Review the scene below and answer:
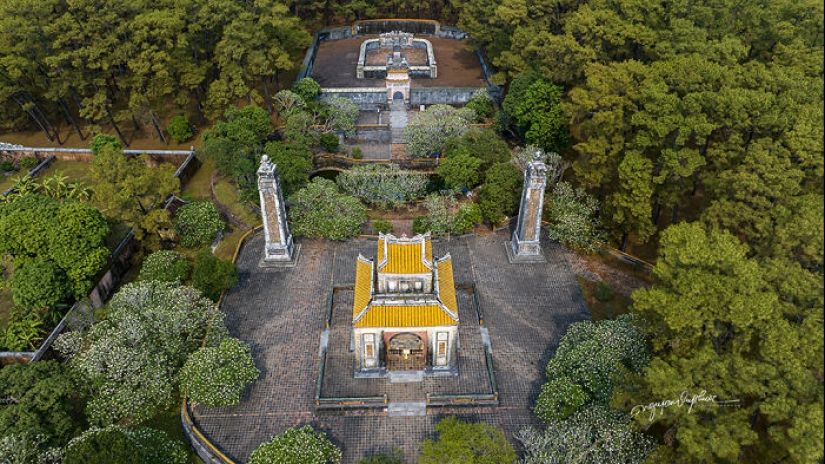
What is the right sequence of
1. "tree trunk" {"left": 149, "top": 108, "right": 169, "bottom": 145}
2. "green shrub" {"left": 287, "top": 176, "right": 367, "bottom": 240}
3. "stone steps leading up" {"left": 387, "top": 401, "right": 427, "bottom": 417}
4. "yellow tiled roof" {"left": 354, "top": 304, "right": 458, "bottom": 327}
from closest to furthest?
"stone steps leading up" {"left": 387, "top": 401, "right": 427, "bottom": 417}
"yellow tiled roof" {"left": 354, "top": 304, "right": 458, "bottom": 327}
"green shrub" {"left": 287, "top": 176, "right": 367, "bottom": 240}
"tree trunk" {"left": 149, "top": 108, "right": 169, "bottom": 145}

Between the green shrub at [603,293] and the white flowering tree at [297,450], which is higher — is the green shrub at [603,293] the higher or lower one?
the lower one

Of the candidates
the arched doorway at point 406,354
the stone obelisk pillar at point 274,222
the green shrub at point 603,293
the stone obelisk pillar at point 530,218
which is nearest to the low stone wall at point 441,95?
the stone obelisk pillar at point 530,218

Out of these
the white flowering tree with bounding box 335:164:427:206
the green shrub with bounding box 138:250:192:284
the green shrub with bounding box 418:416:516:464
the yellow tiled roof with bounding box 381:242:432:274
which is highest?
the yellow tiled roof with bounding box 381:242:432:274

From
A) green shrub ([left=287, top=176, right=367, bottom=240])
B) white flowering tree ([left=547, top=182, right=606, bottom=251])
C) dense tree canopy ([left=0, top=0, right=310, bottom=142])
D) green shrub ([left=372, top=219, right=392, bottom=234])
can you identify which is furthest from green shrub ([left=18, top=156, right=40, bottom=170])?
white flowering tree ([left=547, top=182, right=606, bottom=251])

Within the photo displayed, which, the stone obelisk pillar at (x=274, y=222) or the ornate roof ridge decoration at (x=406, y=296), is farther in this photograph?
the stone obelisk pillar at (x=274, y=222)

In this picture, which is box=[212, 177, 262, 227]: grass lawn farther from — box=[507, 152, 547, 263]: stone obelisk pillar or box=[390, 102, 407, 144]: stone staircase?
box=[507, 152, 547, 263]: stone obelisk pillar

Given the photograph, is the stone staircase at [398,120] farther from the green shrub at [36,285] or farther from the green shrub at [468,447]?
the green shrub at [468,447]

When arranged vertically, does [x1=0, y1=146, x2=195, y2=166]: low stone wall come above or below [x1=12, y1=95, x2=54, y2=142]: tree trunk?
below

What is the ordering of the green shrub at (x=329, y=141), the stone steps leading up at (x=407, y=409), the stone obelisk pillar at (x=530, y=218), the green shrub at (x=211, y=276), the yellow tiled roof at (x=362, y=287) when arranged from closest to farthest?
1. the stone steps leading up at (x=407, y=409)
2. the yellow tiled roof at (x=362, y=287)
3. the green shrub at (x=211, y=276)
4. the stone obelisk pillar at (x=530, y=218)
5. the green shrub at (x=329, y=141)
